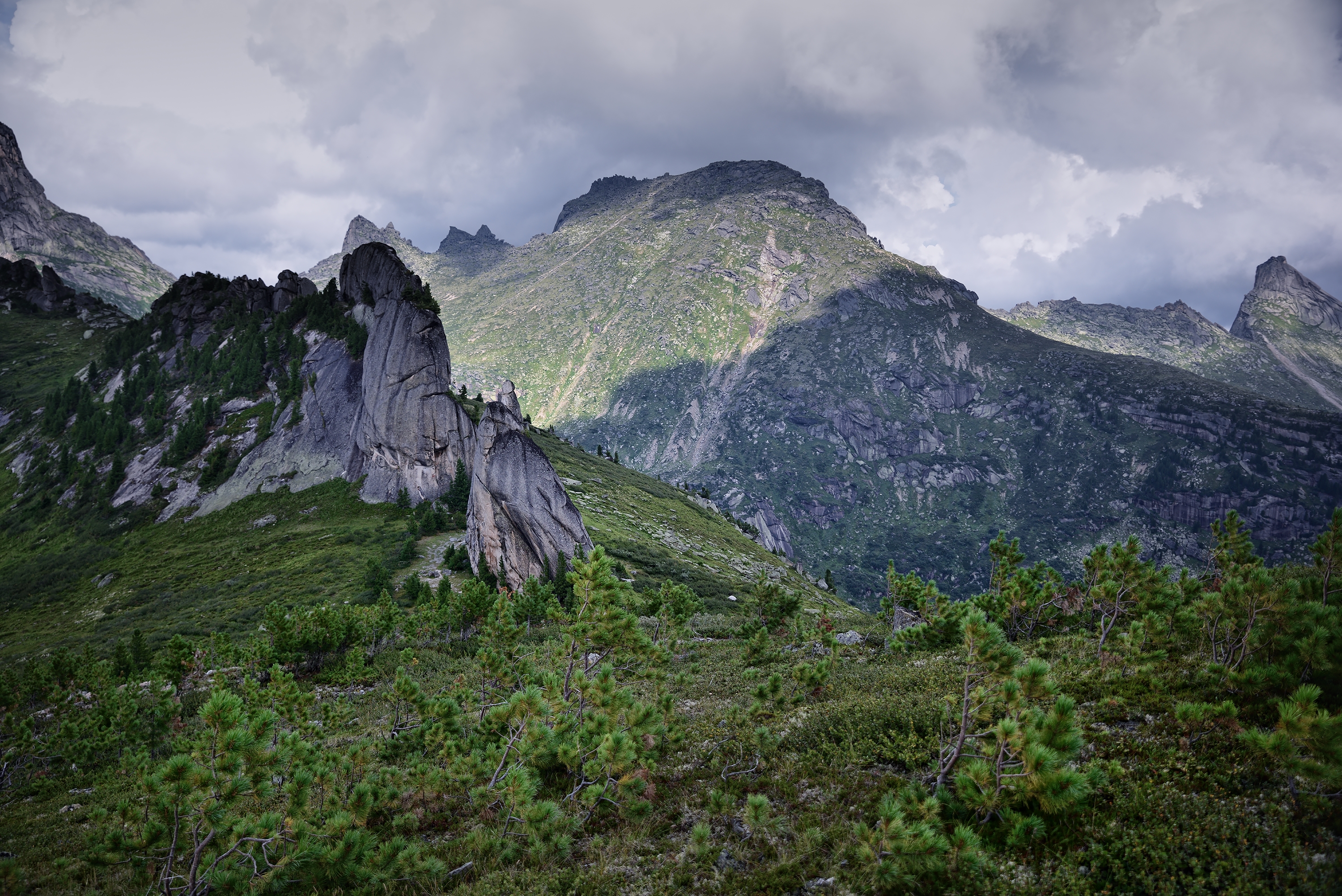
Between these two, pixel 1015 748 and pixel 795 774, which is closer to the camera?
pixel 1015 748

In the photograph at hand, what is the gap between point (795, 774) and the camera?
1191 cm

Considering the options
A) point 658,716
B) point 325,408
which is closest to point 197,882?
point 658,716

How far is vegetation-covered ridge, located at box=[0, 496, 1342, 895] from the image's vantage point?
7.36 meters

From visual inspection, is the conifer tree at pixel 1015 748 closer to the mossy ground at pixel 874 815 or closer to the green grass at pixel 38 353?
the mossy ground at pixel 874 815

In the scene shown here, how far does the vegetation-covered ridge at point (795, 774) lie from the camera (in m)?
7.36

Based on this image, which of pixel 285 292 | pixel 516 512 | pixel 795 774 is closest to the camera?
pixel 795 774

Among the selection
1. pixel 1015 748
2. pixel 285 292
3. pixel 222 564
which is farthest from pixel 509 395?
pixel 1015 748

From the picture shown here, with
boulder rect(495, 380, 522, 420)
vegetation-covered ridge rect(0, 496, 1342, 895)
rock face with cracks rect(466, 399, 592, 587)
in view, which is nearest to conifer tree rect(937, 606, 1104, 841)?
vegetation-covered ridge rect(0, 496, 1342, 895)

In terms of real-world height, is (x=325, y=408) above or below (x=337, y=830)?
above

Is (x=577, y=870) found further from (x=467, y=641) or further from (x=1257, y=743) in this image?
(x=467, y=641)

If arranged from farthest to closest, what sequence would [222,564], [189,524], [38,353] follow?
[38,353] → [189,524] → [222,564]

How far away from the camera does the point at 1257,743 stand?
292 inches

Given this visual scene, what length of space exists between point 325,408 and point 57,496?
43159 mm

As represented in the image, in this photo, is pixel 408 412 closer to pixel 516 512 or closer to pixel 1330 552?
pixel 516 512
